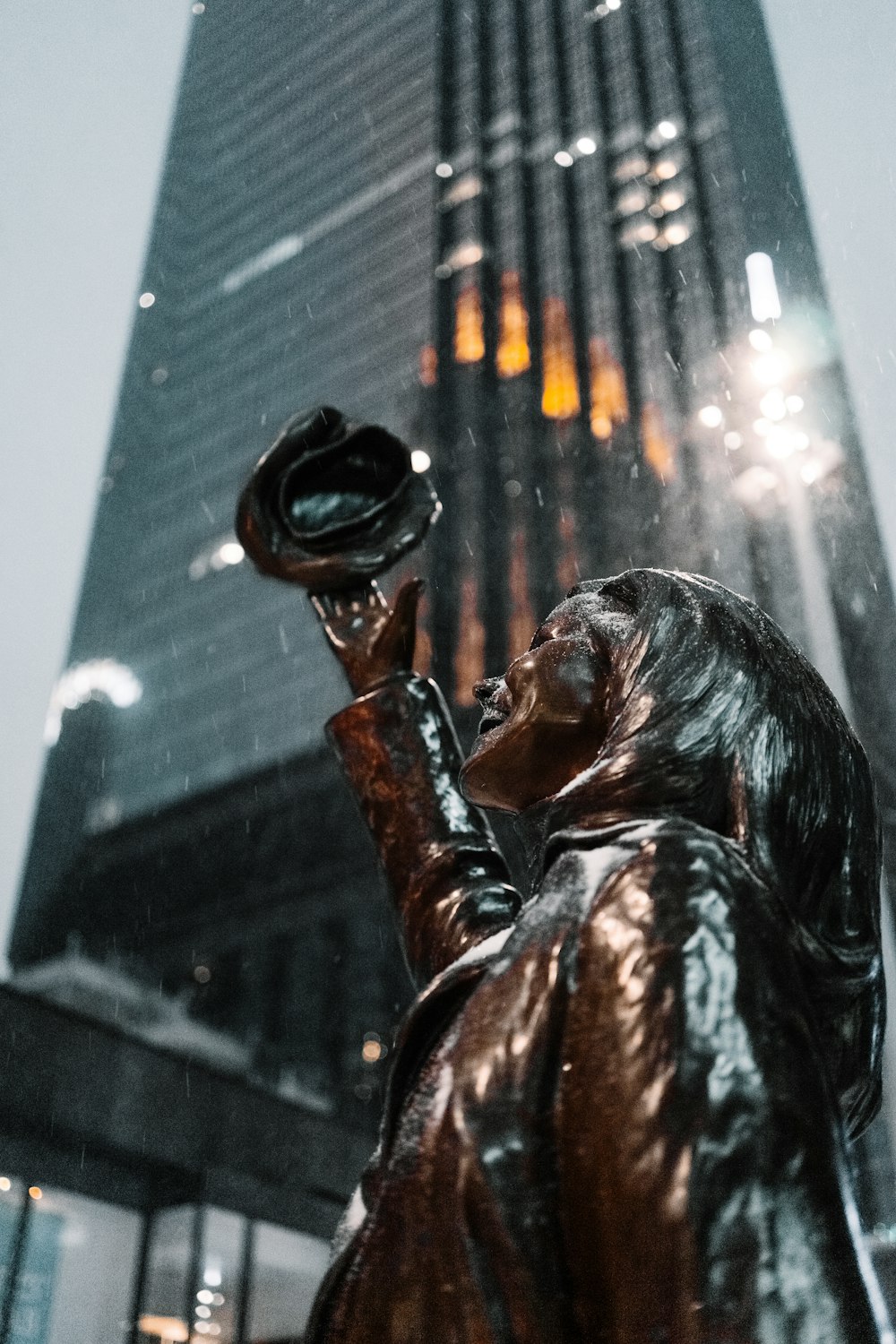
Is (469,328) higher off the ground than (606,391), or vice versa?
(469,328)

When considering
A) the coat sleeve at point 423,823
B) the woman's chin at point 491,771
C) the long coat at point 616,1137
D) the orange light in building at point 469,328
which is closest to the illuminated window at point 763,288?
the coat sleeve at point 423,823

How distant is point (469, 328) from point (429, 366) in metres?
2.07

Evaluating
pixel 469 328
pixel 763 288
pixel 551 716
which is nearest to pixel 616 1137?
pixel 551 716

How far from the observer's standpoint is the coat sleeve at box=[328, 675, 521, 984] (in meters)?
1.59

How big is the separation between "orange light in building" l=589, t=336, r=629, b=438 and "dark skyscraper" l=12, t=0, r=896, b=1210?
94 millimetres

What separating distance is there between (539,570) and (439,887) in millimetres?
22223

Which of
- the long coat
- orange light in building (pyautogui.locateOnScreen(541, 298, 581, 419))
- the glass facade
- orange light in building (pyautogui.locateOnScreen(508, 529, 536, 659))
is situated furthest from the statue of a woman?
orange light in building (pyautogui.locateOnScreen(508, 529, 536, 659))

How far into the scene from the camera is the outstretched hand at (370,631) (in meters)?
1.85

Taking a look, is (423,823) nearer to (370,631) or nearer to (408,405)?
(370,631)

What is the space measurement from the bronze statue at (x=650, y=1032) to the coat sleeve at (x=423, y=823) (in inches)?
8.6

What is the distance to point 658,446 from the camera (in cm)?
557

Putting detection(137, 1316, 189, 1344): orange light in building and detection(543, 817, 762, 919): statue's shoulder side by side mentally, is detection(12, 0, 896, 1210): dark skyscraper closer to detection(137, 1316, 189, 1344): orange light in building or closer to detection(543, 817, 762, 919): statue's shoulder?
detection(543, 817, 762, 919): statue's shoulder

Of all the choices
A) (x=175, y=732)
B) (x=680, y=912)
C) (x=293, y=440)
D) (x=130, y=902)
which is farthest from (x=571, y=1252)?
(x=175, y=732)

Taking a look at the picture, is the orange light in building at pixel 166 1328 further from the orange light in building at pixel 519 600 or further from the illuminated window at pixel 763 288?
the orange light in building at pixel 519 600
